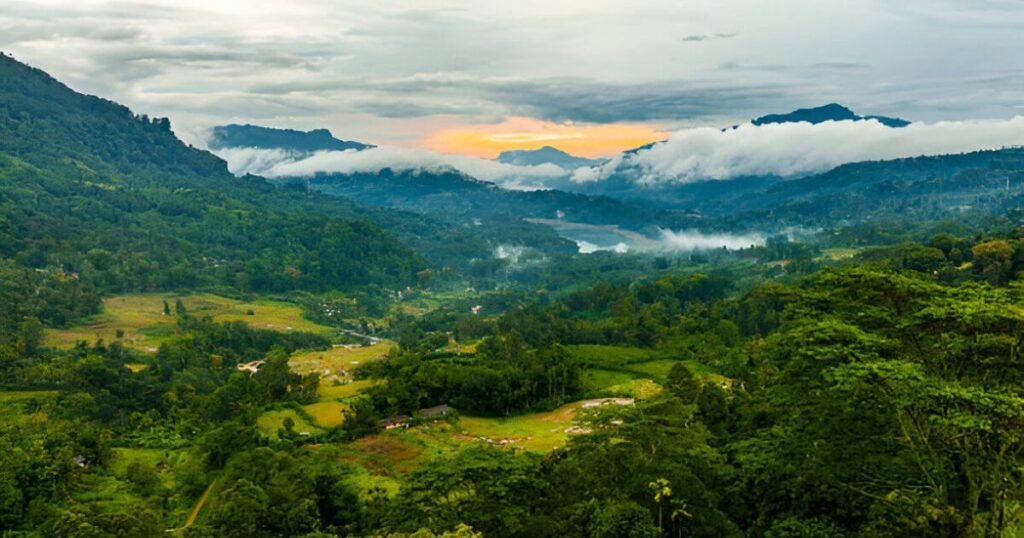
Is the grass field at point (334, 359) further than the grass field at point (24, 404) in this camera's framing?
Yes

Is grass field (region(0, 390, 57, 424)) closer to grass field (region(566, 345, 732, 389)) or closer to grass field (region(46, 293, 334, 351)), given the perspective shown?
grass field (region(46, 293, 334, 351))

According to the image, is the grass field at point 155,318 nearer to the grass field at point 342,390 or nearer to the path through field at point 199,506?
the grass field at point 342,390

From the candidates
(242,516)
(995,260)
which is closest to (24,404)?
(242,516)

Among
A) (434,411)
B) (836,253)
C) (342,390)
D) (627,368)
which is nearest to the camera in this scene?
(434,411)

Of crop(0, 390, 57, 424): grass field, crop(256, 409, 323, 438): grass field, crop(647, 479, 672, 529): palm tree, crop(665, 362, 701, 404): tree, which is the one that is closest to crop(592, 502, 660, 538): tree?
crop(647, 479, 672, 529): palm tree

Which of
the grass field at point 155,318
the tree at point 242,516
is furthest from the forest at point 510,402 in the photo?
the grass field at point 155,318

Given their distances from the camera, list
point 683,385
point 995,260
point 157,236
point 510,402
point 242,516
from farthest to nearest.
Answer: point 157,236
point 995,260
point 510,402
point 683,385
point 242,516

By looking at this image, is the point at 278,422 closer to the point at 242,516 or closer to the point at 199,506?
the point at 199,506
